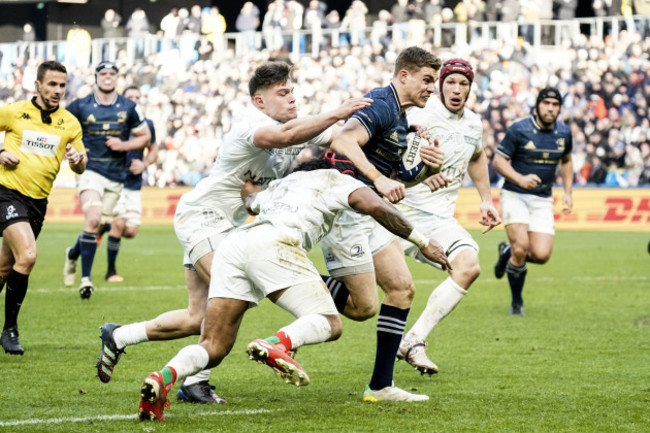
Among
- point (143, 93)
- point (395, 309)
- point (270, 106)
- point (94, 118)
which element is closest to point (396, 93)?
point (270, 106)

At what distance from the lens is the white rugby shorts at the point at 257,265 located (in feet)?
17.9

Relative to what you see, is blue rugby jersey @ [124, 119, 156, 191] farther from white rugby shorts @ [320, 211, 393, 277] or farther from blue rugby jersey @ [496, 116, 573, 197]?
white rugby shorts @ [320, 211, 393, 277]

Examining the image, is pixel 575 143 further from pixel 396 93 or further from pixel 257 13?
pixel 396 93

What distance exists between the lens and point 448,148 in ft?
29.4

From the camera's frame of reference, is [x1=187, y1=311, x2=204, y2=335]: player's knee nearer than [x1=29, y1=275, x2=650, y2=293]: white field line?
Yes

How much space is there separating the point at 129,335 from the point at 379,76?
24.1m

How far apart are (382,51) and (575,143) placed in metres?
8.12

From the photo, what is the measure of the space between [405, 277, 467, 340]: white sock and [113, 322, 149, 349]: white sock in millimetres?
2152

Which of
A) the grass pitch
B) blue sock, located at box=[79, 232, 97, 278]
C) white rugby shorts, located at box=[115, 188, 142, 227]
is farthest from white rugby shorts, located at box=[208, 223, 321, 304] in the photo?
white rugby shorts, located at box=[115, 188, 142, 227]

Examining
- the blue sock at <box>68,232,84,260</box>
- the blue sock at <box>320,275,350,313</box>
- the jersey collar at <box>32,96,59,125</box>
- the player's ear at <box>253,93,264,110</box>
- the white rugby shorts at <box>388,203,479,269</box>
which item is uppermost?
the player's ear at <box>253,93,264,110</box>

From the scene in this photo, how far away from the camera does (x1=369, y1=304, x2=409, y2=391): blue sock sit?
6.52m

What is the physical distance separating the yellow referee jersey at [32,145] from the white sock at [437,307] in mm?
3360

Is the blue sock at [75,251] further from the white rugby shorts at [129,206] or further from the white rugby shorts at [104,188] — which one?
the white rugby shorts at [129,206]

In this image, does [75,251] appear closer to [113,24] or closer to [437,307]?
[437,307]
